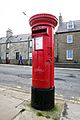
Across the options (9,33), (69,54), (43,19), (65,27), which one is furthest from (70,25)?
(43,19)

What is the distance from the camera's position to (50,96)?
3.97 m

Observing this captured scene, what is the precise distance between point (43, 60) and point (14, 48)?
3527 centimetres

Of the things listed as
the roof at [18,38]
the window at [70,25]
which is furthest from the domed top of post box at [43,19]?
the roof at [18,38]

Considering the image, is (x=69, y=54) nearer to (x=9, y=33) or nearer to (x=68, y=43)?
(x=68, y=43)

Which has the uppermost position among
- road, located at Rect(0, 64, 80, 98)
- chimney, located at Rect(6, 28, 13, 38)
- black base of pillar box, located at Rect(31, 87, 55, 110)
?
chimney, located at Rect(6, 28, 13, 38)

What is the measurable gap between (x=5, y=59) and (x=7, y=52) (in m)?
1.80

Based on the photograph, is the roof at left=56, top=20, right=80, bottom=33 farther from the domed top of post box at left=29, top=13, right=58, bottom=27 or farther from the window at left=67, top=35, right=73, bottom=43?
the domed top of post box at left=29, top=13, right=58, bottom=27

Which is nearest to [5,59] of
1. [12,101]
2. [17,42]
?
[17,42]

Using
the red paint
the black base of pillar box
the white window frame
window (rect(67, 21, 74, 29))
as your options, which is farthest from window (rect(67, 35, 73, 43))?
the black base of pillar box

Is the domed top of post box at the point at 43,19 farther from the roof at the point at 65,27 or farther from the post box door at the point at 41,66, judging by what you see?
the roof at the point at 65,27

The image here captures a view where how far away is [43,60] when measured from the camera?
12.9 feet

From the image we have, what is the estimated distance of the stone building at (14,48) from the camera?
35659 mm

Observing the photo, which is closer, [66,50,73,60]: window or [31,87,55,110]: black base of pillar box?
[31,87,55,110]: black base of pillar box

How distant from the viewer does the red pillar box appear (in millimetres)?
3914
